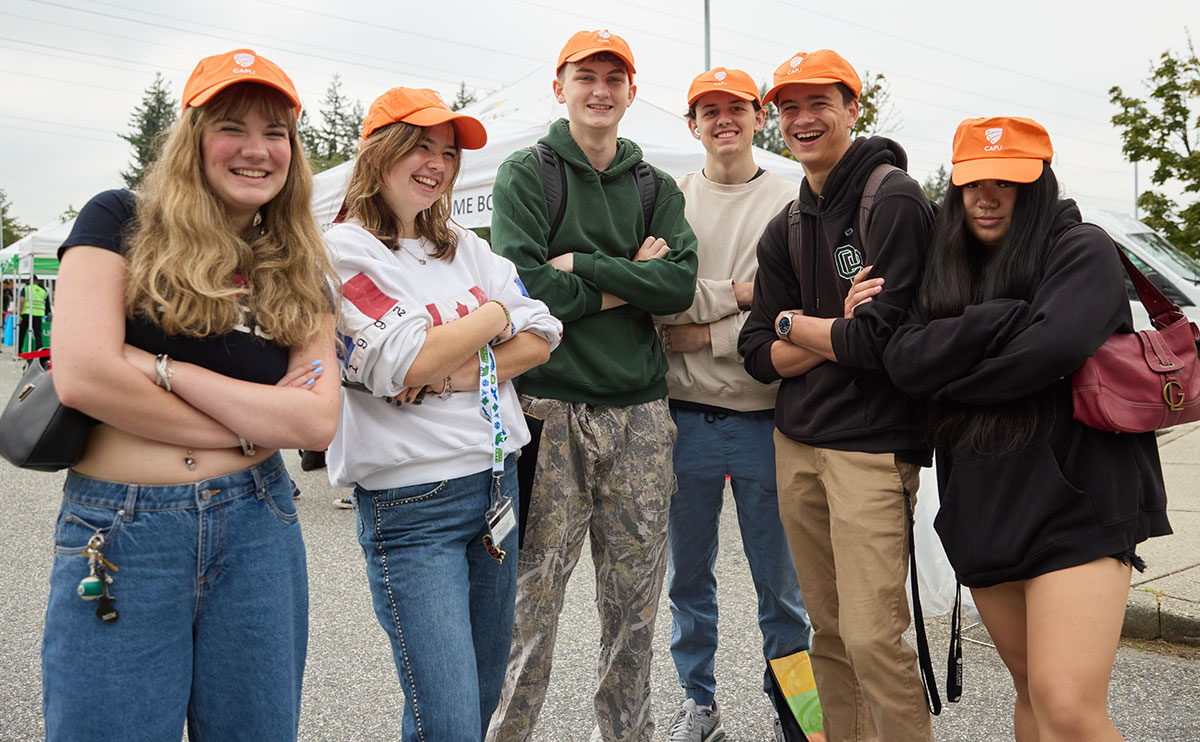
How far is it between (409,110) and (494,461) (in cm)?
95

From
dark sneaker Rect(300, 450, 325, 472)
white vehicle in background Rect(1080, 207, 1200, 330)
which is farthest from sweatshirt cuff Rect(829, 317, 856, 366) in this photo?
white vehicle in background Rect(1080, 207, 1200, 330)

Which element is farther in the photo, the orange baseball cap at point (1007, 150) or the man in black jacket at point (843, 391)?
the man in black jacket at point (843, 391)

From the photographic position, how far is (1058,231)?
2.39 m

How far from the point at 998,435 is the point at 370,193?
1.78 meters

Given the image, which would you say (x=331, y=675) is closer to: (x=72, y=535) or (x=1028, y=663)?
(x=72, y=535)

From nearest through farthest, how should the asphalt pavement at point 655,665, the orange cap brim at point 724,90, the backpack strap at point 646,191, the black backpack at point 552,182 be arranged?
the black backpack at point 552,182 < the backpack strap at point 646,191 < the orange cap brim at point 724,90 < the asphalt pavement at point 655,665

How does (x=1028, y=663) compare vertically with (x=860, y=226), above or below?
below

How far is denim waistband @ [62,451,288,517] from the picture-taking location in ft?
5.81

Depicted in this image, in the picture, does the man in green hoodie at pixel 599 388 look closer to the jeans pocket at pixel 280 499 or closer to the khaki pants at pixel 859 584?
the khaki pants at pixel 859 584

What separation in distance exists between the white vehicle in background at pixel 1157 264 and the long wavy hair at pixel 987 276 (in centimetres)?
828

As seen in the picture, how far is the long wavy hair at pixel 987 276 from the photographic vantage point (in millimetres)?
2365

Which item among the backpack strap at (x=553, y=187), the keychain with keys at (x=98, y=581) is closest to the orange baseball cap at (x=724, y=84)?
the backpack strap at (x=553, y=187)

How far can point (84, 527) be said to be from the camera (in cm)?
175

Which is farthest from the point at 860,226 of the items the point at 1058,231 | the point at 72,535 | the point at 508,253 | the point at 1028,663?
the point at 72,535
